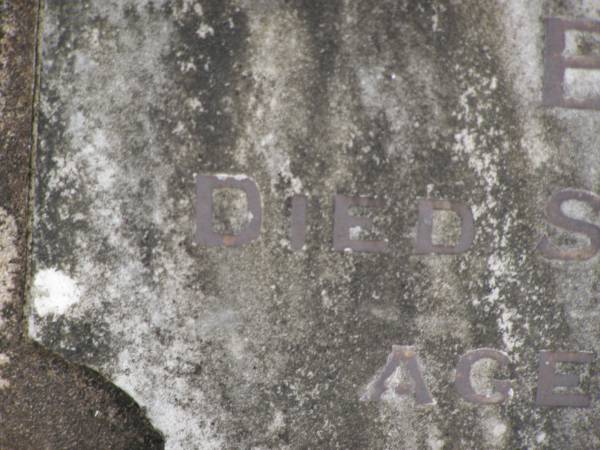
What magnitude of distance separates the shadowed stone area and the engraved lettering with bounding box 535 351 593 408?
0.89 m

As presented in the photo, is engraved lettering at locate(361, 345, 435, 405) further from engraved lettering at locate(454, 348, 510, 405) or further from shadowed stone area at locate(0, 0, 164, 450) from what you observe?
shadowed stone area at locate(0, 0, 164, 450)

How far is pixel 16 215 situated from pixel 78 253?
1.02 feet

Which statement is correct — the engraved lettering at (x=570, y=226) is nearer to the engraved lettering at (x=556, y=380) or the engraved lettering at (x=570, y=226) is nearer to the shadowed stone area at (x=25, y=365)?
the engraved lettering at (x=556, y=380)

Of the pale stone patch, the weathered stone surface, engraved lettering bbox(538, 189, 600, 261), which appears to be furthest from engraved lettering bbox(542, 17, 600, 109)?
the pale stone patch

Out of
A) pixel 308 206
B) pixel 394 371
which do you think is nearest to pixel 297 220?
pixel 308 206

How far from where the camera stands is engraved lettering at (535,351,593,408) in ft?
4.04

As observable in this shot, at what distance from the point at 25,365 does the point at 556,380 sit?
1246 millimetres

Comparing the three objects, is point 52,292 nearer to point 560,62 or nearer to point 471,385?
point 471,385

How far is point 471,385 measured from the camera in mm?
1222

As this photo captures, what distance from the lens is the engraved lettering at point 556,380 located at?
1.23m

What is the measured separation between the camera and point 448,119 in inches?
46.2

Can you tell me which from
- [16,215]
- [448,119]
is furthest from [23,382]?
[448,119]

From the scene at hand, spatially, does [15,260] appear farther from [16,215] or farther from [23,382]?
[23,382]

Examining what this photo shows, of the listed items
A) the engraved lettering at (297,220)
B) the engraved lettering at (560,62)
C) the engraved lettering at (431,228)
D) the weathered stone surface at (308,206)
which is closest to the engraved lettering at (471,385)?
the weathered stone surface at (308,206)
